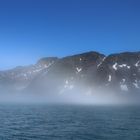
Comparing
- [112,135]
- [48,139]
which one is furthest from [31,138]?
[112,135]

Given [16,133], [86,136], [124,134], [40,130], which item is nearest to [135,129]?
[124,134]

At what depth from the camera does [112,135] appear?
211 ft

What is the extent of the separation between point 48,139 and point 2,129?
706 inches

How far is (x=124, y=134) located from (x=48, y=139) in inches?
666

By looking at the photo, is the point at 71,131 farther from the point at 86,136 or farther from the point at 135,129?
the point at 135,129

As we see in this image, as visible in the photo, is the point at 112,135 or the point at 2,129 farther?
the point at 2,129

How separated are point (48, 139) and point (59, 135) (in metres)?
5.51

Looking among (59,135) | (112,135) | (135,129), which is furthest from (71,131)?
(135,129)

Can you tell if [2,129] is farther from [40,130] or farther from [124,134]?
[124,134]

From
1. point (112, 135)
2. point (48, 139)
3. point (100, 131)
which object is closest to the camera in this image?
point (48, 139)

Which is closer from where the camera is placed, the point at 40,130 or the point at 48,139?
the point at 48,139

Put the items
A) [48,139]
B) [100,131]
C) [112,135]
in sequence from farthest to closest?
1. [100,131]
2. [112,135]
3. [48,139]

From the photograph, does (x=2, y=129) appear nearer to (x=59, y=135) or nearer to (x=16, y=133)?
(x=16, y=133)

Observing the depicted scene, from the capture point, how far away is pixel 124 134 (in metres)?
65.6
